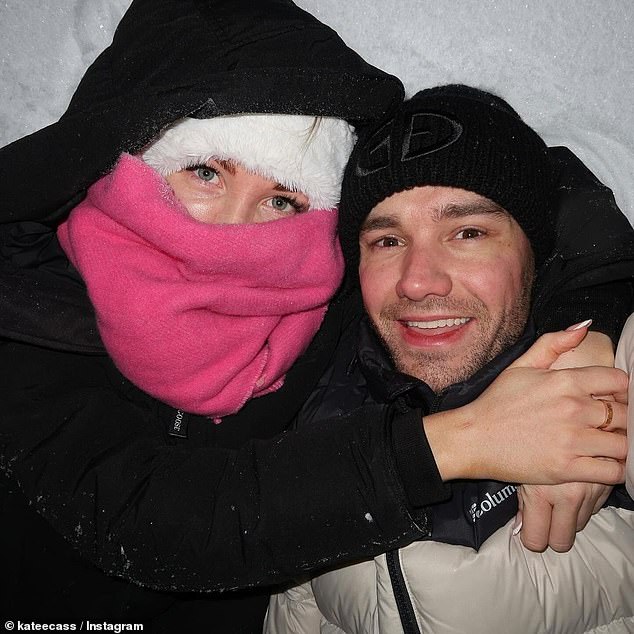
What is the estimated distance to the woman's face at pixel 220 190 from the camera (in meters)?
1.18

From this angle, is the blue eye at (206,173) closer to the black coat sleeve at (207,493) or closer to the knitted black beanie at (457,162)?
the knitted black beanie at (457,162)

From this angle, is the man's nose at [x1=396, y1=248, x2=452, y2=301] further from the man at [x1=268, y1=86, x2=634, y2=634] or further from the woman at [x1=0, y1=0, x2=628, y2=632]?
the woman at [x1=0, y1=0, x2=628, y2=632]

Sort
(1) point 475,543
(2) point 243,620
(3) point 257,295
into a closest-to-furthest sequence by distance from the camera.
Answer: (1) point 475,543, (3) point 257,295, (2) point 243,620

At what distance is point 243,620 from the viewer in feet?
4.82

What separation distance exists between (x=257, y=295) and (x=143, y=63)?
0.47 meters

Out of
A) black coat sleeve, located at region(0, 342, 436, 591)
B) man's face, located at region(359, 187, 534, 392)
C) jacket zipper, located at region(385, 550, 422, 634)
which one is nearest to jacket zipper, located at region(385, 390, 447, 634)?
jacket zipper, located at region(385, 550, 422, 634)

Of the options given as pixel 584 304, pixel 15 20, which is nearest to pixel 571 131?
pixel 584 304

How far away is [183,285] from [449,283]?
0.52m

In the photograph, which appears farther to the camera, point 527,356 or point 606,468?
point 527,356

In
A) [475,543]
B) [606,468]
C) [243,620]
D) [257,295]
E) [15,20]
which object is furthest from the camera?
[15,20]

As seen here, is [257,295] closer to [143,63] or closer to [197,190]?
[197,190]

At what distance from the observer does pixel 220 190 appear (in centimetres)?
120

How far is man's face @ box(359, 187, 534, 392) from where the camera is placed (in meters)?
1.28

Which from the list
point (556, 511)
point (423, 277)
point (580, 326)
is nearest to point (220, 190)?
point (423, 277)
